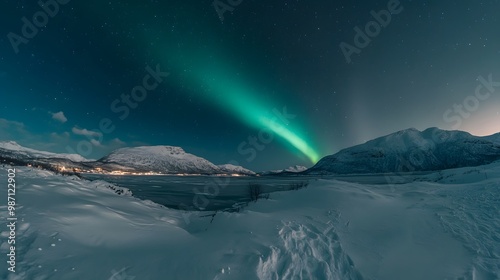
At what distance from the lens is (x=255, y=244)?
617cm

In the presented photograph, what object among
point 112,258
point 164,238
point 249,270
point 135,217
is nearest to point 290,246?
point 249,270

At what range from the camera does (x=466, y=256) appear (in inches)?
248

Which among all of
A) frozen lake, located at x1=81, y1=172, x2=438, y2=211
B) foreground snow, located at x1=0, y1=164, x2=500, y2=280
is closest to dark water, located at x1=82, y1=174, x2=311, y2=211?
frozen lake, located at x1=81, y1=172, x2=438, y2=211

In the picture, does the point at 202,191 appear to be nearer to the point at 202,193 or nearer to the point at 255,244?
the point at 202,193

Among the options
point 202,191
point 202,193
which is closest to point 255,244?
point 202,193

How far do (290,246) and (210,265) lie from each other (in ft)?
7.79

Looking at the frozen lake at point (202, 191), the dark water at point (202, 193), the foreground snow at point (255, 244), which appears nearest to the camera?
the foreground snow at point (255, 244)

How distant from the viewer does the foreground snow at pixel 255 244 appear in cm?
466

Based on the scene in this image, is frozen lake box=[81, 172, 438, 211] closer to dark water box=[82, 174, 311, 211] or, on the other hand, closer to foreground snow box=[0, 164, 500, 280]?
dark water box=[82, 174, 311, 211]

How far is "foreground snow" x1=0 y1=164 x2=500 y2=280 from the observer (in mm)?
4660

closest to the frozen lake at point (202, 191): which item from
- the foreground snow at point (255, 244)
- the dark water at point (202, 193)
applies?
the dark water at point (202, 193)

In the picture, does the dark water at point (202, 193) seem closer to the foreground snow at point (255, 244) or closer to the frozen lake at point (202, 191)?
the frozen lake at point (202, 191)

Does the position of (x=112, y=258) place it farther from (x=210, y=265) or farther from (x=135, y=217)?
(x=135, y=217)

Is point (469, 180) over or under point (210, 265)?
over
